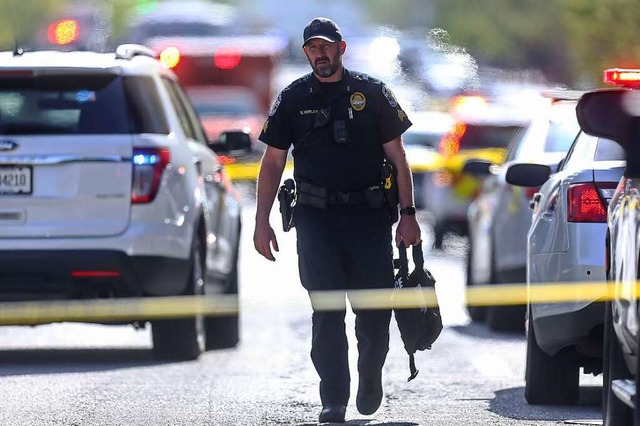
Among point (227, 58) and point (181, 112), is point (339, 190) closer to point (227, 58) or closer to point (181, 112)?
point (181, 112)

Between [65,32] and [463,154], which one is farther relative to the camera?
[65,32]

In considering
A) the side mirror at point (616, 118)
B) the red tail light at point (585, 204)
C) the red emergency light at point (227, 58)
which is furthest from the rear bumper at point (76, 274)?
the red emergency light at point (227, 58)

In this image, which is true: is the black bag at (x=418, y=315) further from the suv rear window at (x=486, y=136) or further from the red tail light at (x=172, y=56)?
the red tail light at (x=172, y=56)

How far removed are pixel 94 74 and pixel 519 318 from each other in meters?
4.21

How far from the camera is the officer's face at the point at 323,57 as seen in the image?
9.15m

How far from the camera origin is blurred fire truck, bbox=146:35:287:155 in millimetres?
36562

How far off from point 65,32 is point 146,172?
96.7 ft

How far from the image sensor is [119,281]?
1173 cm

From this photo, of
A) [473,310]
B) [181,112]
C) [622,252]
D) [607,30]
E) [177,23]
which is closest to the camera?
[622,252]

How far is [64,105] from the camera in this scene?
11836mm

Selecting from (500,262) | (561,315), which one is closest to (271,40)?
(500,262)

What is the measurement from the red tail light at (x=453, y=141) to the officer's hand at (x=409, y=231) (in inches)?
598

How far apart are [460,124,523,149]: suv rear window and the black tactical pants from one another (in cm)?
1526

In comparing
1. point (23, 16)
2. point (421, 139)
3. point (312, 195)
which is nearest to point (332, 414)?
point (312, 195)
